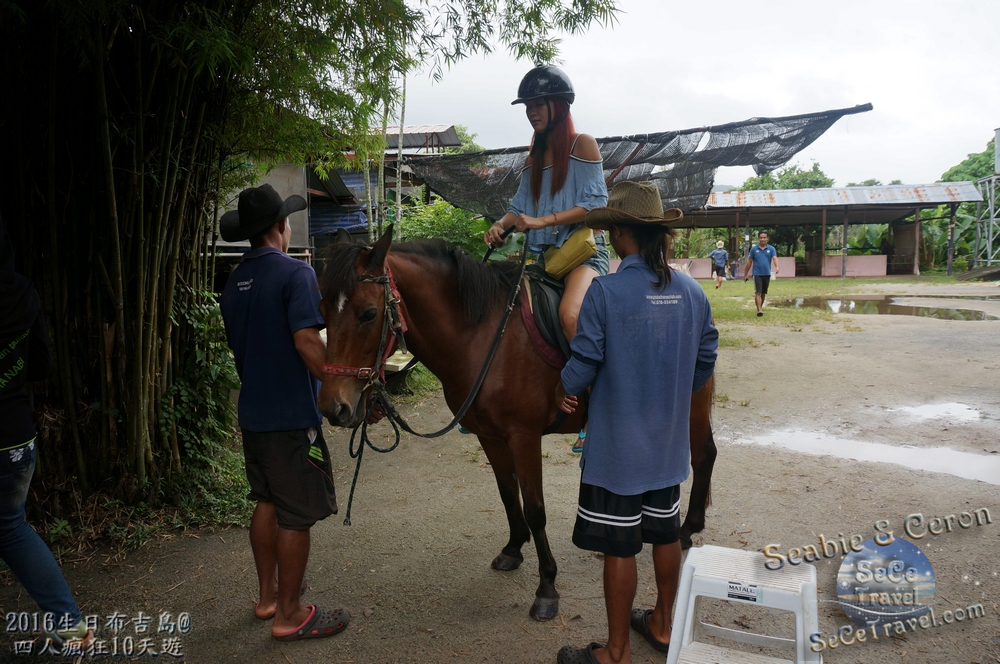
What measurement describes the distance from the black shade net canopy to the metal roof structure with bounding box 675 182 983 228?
16720mm

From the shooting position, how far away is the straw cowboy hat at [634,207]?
2.24 meters

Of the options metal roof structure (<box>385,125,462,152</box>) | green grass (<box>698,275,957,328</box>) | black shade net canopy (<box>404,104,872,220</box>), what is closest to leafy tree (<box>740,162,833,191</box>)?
green grass (<box>698,275,957,328</box>)

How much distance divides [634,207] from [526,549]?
231 cm

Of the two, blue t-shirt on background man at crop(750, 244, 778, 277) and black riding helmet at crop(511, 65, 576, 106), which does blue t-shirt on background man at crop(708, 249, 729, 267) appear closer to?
blue t-shirt on background man at crop(750, 244, 778, 277)

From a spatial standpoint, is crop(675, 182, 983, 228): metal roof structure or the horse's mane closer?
the horse's mane

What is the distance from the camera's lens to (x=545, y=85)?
3078 millimetres

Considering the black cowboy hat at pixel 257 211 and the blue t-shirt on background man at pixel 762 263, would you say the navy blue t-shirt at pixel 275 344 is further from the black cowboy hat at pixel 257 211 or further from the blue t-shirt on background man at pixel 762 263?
the blue t-shirt on background man at pixel 762 263

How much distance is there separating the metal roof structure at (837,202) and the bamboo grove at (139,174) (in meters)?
20.6

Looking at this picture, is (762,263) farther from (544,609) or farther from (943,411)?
(544,609)

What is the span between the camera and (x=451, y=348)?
2.94 metres

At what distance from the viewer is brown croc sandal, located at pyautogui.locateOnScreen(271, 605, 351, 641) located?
265 cm

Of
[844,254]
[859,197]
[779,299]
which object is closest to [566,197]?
[779,299]

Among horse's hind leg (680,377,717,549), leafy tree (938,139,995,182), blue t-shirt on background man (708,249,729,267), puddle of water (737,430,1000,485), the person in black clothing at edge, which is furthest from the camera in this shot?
leafy tree (938,139,995,182)

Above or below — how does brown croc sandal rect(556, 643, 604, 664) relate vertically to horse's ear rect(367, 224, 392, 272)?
below
